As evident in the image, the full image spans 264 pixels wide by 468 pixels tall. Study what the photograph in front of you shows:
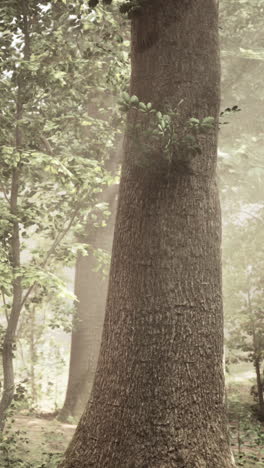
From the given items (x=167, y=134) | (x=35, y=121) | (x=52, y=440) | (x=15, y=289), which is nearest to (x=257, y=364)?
(x=52, y=440)

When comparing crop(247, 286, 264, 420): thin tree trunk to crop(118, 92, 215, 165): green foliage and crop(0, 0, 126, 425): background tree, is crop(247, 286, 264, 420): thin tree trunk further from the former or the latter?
crop(118, 92, 215, 165): green foliage

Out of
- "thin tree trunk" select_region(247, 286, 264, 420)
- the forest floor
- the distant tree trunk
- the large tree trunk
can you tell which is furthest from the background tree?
"thin tree trunk" select_region(247, 286, 264, 420)

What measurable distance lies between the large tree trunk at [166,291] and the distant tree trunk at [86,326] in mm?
5325

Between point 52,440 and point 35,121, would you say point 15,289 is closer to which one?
point 35,121

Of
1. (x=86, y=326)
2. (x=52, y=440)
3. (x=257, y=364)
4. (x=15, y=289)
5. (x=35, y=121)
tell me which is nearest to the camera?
(x=35, y=121)

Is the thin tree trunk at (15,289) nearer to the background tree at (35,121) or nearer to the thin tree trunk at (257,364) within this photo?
the background tree at (35,121)

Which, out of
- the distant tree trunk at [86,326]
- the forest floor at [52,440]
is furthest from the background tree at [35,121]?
the distant tree trunk at [86,326]

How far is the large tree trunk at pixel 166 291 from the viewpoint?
3.30m

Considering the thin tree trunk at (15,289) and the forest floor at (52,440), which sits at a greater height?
the thin tree trunk at (15,289)

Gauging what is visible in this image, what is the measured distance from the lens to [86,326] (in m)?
9.65

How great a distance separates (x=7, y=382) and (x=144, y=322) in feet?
10.3

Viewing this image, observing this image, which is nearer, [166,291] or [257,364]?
[166,291]

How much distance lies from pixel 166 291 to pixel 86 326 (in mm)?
6404

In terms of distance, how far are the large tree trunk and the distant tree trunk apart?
5325mm
